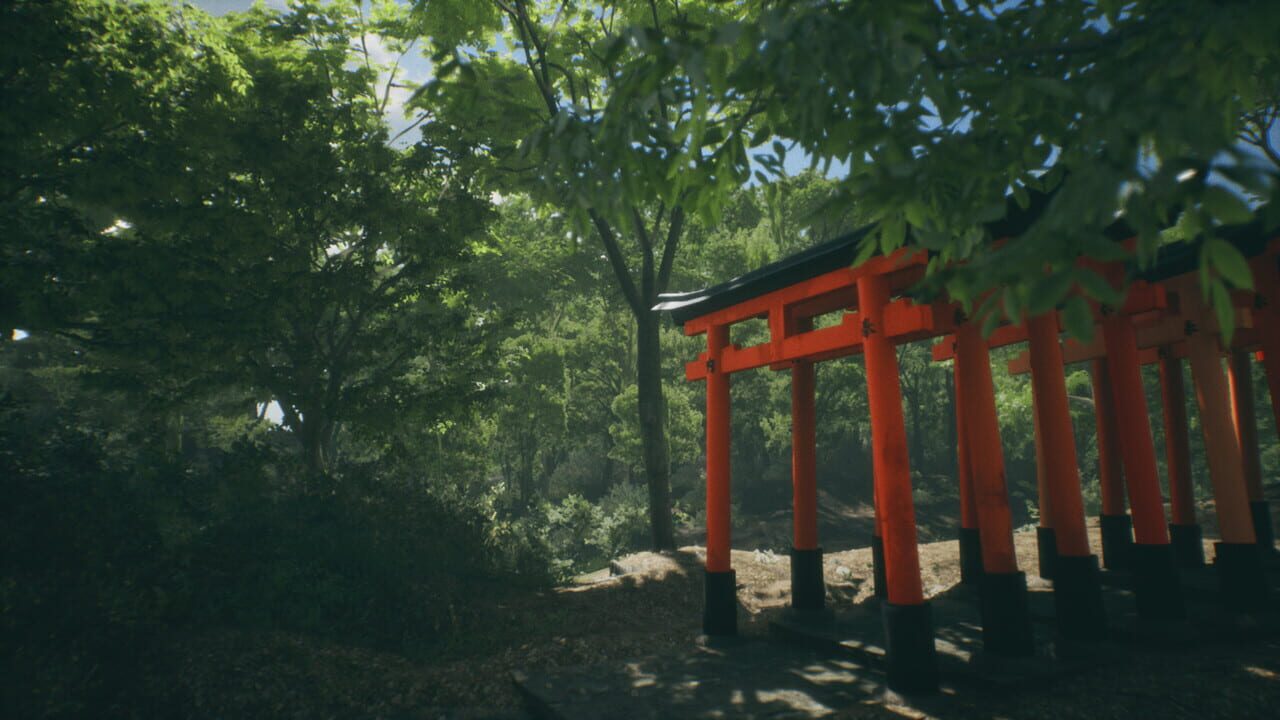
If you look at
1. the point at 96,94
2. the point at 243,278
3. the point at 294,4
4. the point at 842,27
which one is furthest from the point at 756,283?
the point at 294,4

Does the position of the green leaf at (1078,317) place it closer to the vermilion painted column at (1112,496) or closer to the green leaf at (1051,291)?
the green leaf at (1051,291)

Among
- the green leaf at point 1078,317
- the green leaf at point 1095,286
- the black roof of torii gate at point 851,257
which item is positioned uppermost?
the black roof of torii gate at point 851,257

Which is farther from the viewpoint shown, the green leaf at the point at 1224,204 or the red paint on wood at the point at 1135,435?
the red paint on wood at the point at 1135,435

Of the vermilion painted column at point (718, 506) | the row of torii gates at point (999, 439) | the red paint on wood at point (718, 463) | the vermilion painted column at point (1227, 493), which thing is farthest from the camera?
the red paint on wood at point (718, 463)

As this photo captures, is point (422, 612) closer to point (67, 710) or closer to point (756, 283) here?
point (67, 710)

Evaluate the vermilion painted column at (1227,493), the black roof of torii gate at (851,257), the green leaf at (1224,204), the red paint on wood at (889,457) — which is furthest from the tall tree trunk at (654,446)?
the green leaf at (1224,204)

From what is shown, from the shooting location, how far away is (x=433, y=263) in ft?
38.7

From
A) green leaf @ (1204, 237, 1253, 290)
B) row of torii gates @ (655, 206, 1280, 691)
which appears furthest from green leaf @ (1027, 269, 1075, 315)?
row of torii gates @ (655, 206, 1280, 691)

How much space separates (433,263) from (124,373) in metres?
4.64

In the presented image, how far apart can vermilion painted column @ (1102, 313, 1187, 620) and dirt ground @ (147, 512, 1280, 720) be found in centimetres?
50

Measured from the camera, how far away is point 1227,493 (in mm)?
6863

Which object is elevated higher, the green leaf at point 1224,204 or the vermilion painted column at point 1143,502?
the green leaf at point 1224,204

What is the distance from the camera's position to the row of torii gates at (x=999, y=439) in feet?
18.5

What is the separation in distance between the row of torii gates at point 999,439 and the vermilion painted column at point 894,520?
1cm
